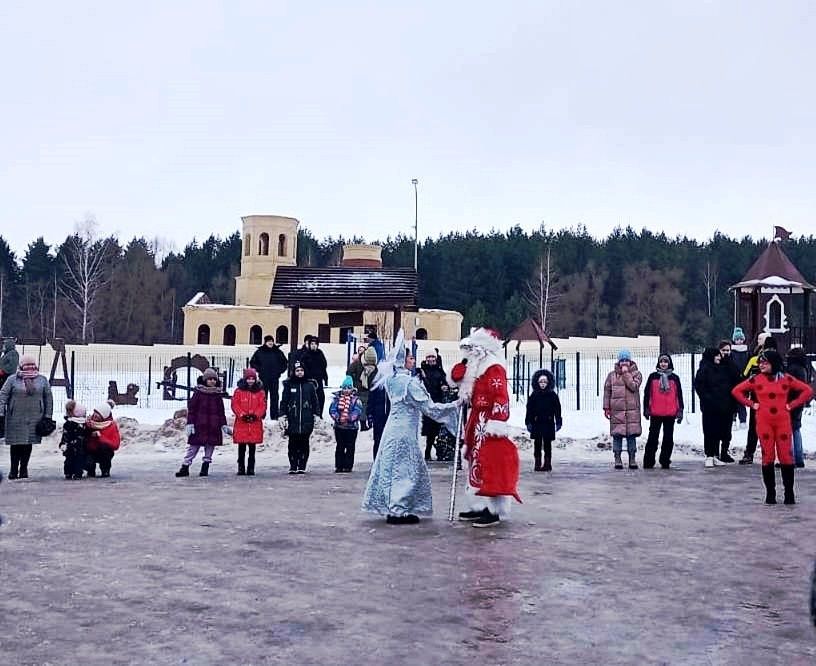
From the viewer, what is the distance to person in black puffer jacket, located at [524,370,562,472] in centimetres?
1380

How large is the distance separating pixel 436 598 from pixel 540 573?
109cm

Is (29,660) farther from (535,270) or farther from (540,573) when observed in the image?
(535,270)

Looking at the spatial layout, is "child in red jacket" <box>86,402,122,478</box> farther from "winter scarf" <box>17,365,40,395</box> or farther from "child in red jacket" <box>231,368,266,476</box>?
"child in red jacket" <box>231,368,266,476</box>

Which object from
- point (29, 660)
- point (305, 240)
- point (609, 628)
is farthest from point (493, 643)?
point (305, 240)

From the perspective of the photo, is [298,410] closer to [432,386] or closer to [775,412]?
[432,386]

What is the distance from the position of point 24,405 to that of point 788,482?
9864 mm

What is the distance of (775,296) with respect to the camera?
95.0 ft

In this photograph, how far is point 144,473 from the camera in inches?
566

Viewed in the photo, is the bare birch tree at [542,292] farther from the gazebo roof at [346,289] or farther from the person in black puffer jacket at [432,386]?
the person in black puffer jacket at [432,386]

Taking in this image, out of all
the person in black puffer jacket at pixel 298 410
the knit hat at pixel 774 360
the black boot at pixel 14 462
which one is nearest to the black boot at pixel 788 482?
the knit hat at pixel 774 360

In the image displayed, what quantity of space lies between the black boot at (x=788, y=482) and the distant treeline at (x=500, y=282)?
58.2 meters

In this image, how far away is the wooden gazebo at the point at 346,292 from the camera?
24.4 metres

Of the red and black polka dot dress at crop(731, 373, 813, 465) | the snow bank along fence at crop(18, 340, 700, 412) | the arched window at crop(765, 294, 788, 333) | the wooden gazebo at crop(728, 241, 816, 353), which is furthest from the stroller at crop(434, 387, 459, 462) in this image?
the arched window at crop(765, 294, 788, 333)

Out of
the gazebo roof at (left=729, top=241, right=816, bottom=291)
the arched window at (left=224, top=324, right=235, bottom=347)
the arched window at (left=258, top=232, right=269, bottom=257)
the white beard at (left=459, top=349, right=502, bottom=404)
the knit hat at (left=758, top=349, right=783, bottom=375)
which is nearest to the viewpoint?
the white beard at (left=459, top=349, right=502, bottom=404)
